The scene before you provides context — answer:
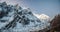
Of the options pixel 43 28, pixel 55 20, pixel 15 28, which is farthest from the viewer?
pixel 15 28

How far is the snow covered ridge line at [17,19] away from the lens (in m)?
3.51

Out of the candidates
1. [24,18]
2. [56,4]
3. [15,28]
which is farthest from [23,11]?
[56,4]

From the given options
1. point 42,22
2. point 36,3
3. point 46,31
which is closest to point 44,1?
point 36,3

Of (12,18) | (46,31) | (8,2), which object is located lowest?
(46,31)

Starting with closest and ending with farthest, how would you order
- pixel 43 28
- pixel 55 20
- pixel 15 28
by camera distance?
1. pixel 55 20
2. pixel 43 28
3. pixel 15 28

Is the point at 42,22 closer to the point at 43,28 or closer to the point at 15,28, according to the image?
the point at 43,28

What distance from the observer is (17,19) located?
143 inches

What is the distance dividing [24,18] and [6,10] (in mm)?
404

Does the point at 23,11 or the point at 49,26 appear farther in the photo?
the point at 23,11

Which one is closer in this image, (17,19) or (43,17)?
(43,17)

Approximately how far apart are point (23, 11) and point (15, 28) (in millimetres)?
379

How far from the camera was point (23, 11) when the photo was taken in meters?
3.62

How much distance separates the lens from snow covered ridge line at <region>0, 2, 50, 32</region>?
11.5 feet

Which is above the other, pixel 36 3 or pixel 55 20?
pixel 36 3
